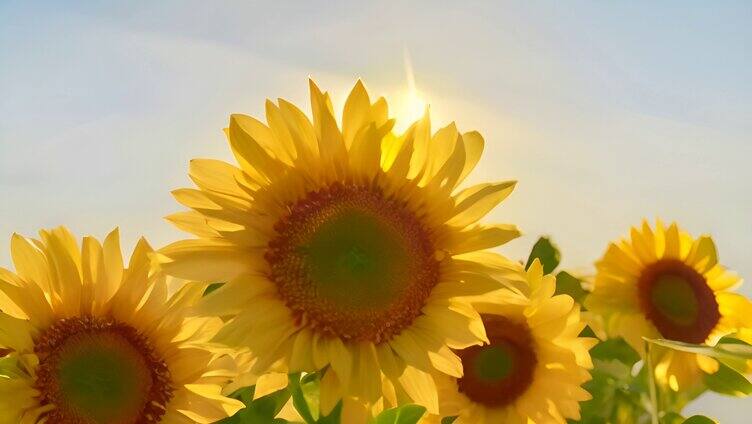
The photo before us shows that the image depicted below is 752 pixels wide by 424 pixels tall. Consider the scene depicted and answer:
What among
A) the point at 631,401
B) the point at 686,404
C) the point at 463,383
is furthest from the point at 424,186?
the point at 686,404

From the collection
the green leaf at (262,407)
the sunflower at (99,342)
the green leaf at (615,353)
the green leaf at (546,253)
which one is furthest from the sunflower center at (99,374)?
the green leaf at (615,353)

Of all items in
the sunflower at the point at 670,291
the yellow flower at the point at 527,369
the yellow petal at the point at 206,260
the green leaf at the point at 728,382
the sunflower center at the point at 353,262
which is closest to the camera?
the yellow petal at the point at 206,260

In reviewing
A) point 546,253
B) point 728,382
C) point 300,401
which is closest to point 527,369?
point 546,253

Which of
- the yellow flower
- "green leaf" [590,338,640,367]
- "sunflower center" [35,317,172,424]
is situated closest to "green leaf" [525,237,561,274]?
the yellow flower

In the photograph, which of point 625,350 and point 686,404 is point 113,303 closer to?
point 625,350

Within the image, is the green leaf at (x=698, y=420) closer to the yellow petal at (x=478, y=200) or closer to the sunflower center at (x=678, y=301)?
the sunflower center at (x=678, y=301)

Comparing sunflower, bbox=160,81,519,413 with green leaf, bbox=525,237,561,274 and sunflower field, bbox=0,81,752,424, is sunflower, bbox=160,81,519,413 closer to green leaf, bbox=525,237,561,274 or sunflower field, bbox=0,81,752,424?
sunflower field, bbox=0,81,752,424
